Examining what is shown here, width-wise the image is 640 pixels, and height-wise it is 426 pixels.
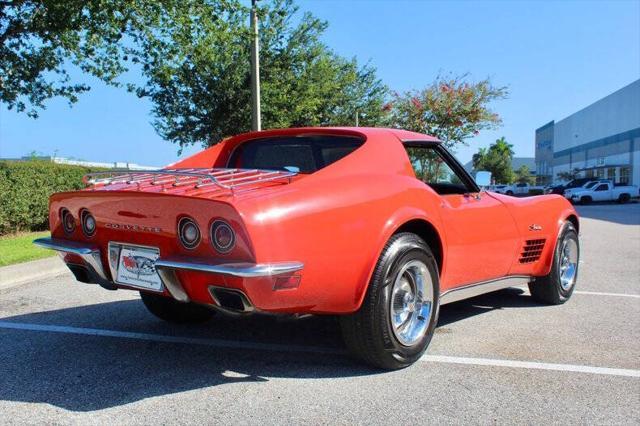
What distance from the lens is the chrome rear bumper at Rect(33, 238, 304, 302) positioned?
9.25 feet

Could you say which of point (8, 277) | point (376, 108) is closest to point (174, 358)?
point (8, 277)

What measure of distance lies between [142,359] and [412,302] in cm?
184

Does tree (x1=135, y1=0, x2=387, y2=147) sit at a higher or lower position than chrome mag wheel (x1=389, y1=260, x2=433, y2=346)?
higher

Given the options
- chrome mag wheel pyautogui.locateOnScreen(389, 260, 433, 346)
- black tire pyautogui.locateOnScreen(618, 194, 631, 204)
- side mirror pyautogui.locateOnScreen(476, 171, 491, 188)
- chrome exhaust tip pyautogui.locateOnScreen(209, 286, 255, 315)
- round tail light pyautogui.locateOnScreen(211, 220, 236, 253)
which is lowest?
black tire pyautogui.locateOnScreen(618, 194, 631, 204)

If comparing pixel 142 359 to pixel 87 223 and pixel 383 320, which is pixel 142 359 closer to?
pixel 87 223

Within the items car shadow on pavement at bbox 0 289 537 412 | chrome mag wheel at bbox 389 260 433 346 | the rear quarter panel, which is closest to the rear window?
chrome mag wheel at bbox 389 260 433 346

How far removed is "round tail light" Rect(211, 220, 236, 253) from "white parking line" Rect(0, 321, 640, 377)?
1.31 metres

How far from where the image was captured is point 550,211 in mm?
5414

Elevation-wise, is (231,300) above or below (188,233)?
below

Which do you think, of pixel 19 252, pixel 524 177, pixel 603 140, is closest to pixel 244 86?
pixel 19 252

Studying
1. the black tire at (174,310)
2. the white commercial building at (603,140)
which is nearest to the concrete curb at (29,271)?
the black tire at (174,310)

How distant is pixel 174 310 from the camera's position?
4.64 m

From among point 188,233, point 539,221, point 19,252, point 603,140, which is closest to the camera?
point 188,233

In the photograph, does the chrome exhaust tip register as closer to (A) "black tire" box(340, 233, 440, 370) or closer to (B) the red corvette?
(B) the red corvette
